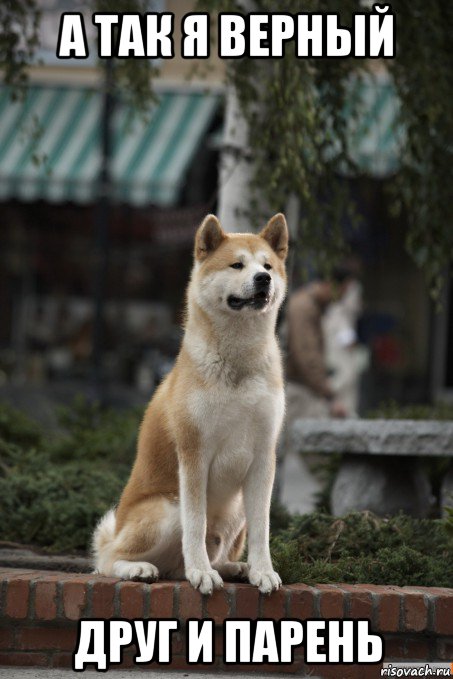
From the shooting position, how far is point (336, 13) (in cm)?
560

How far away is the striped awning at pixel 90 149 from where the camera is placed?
1327cm

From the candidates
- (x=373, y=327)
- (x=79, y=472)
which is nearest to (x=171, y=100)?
(x=373, y=327)

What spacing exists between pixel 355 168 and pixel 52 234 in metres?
8.93

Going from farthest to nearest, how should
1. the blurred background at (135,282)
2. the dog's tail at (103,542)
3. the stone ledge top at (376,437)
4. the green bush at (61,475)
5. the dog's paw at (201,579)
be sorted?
the blurred background at (135,282) < the stone ledge top at (376,437) < the green bush at (61,475) < the dog's tail at (103,542) < the dog's paw at (201,579)

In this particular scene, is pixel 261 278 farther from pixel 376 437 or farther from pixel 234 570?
pixel 376 437

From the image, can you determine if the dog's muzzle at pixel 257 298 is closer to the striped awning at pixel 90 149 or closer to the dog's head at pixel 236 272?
the dog's head at pixel 236 272

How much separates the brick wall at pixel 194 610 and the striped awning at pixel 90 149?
9.26 meters

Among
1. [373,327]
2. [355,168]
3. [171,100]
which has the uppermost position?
[171,100]

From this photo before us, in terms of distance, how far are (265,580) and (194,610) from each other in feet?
0.97

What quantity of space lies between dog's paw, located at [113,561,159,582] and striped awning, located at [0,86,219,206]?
30.0 feet

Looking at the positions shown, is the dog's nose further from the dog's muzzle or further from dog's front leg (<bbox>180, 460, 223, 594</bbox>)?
dog's front leg (<bbox>180, 460, 223, 594</bbox>)

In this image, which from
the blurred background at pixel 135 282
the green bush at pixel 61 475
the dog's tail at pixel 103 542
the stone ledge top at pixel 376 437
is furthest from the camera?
the blurred background at pixel 135 282

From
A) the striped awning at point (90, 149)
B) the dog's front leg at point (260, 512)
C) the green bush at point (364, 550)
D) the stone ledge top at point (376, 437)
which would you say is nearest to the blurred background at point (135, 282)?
the striped awning at point (90, 149)

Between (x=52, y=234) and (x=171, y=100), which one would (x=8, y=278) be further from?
(x=171, y=100)
